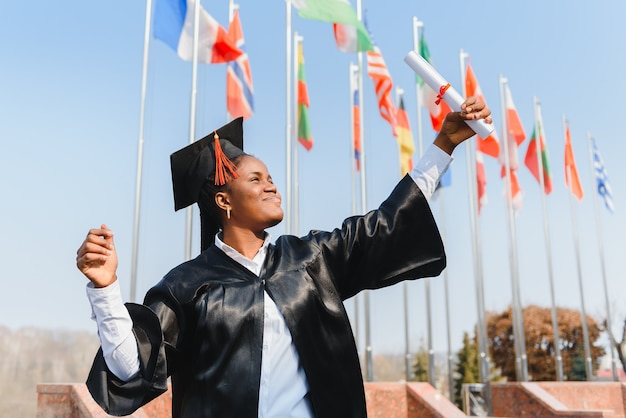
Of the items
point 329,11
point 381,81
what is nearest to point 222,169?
point 329,11

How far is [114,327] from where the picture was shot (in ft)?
6.97

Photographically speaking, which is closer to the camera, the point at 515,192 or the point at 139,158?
the point at 139,158

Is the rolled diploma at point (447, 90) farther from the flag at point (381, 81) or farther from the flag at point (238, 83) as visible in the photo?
the flag at point (381, 81)

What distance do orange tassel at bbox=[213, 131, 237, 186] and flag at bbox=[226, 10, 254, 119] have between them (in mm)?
9234

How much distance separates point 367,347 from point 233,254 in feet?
34.7

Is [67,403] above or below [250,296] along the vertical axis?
below

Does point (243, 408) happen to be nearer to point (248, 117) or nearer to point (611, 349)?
point (248, 117)

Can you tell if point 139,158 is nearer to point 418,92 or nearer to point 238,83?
point 238,83

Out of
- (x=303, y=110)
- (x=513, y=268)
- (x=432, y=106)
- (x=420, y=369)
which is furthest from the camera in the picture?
(x=420, y=369)

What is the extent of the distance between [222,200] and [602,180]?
738 inches

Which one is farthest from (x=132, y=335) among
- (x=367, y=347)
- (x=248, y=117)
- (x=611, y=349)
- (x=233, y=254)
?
(x=611, y=349)

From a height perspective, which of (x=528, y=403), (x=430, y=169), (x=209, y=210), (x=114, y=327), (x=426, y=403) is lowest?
(x=528, y=403)

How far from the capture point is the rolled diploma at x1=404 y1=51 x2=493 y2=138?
262 centimetres

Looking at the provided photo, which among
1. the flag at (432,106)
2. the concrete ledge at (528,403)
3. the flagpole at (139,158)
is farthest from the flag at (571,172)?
the flagpole at (139,158)
